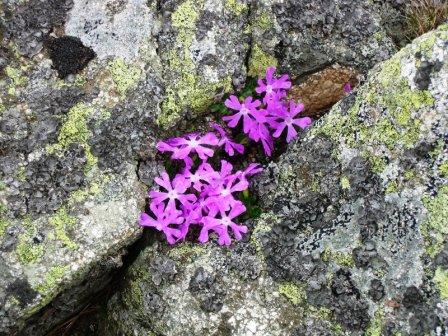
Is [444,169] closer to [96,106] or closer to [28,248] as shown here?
[96,106]

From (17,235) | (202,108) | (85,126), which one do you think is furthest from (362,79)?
(17,235)

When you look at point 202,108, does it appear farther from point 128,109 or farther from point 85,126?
point 85,126

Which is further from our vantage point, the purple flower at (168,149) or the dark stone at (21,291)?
the purple flower at (168,149)

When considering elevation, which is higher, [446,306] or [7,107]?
[7,107]

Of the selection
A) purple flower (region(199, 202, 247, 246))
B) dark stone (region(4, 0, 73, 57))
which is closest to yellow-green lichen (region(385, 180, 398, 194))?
purple flower (region(199, 202, 247, 246))

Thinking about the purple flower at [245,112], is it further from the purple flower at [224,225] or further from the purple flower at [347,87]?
the purple flower at [347,87]

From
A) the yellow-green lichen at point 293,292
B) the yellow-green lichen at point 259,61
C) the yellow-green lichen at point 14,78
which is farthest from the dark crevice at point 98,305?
the yellow-green lichen at point 259,61

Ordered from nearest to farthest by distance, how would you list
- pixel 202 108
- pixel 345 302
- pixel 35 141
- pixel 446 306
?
pixel 446 306, pixel 345 302, pixel 35 141, pixel 202 108
